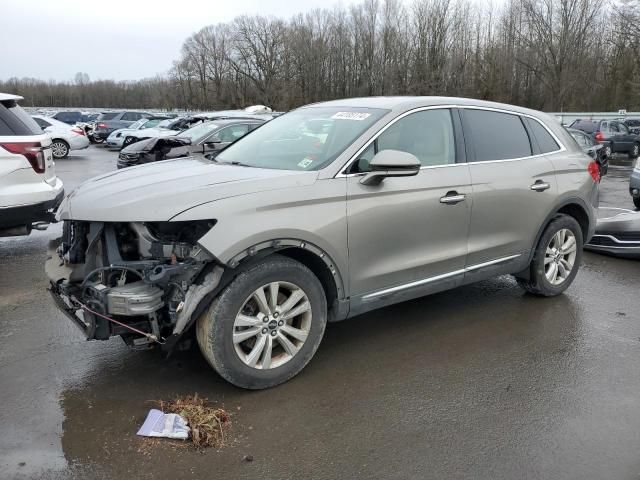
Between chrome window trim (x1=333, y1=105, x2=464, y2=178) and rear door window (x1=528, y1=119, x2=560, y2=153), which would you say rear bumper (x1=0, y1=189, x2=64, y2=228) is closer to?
chrome window trim (x1=333, y1=105, x2=464, y2=178)

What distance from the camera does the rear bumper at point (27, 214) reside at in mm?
5613

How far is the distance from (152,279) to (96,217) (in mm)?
527

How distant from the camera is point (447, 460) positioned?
9.48 ft

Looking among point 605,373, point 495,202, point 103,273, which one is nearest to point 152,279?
point 103,273

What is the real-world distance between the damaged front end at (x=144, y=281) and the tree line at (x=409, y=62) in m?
44.5

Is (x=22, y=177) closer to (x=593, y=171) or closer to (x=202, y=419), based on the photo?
(x=202, y=419)

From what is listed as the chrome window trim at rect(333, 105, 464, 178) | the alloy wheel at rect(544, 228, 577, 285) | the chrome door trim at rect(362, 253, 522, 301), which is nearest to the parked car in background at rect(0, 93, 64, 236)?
the chrome window trim at rect(333, 105, 464, 178)

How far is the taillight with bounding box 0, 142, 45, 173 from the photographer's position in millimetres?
5715

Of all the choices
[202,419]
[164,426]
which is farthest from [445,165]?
[164,426]

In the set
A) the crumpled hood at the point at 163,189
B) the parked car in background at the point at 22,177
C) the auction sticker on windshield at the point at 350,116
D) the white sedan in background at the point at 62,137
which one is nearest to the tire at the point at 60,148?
the white sedan in background at the point at 62,137

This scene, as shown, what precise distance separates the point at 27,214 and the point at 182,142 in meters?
6.61

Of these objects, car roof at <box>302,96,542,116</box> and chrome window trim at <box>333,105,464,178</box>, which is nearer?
chrome window trim at <box>333,105,464,178</box>

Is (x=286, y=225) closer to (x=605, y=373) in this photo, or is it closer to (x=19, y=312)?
(x=605, y=373)

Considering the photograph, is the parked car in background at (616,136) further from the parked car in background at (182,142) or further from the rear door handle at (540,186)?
the rear door handle at (540,186)
